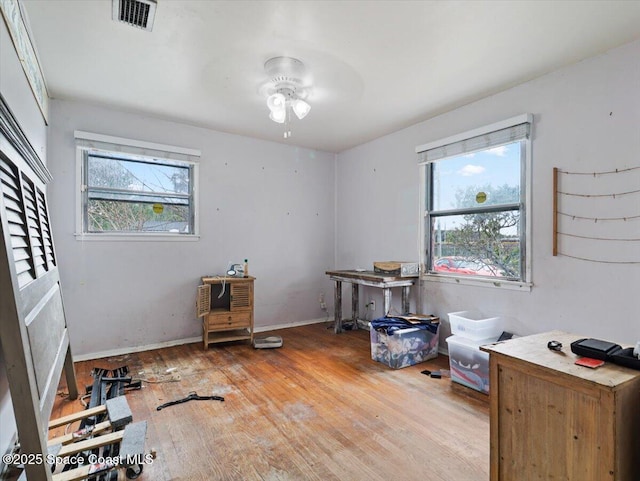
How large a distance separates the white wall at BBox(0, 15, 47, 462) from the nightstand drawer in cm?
199

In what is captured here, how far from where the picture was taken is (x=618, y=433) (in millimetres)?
1105

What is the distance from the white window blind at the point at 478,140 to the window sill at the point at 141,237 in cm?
284

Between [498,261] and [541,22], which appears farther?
[498,261]

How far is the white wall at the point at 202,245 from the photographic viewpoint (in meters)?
3.39

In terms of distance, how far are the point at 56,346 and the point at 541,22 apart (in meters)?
3.54

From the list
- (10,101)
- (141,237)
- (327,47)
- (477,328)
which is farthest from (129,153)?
(477,328)

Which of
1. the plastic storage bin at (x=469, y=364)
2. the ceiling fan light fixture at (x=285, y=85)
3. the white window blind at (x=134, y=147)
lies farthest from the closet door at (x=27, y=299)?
the plastic storage bin at (x=469, y=364)

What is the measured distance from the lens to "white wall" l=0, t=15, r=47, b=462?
160 cm

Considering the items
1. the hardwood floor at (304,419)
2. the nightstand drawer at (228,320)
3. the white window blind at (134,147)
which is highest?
the white window blind at (134,147)

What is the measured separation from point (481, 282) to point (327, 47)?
8.03 ft

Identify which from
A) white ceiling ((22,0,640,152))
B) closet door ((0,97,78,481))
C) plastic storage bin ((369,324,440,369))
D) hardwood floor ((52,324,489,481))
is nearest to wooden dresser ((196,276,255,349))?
hardwood floor ((52,324,489,481))

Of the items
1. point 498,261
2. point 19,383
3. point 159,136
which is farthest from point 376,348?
point 159,136

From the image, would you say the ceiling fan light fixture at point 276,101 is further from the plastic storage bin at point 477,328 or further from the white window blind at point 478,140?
the plastic storage bin at point 477,328

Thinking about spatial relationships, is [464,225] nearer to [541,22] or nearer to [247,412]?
[541,22]
